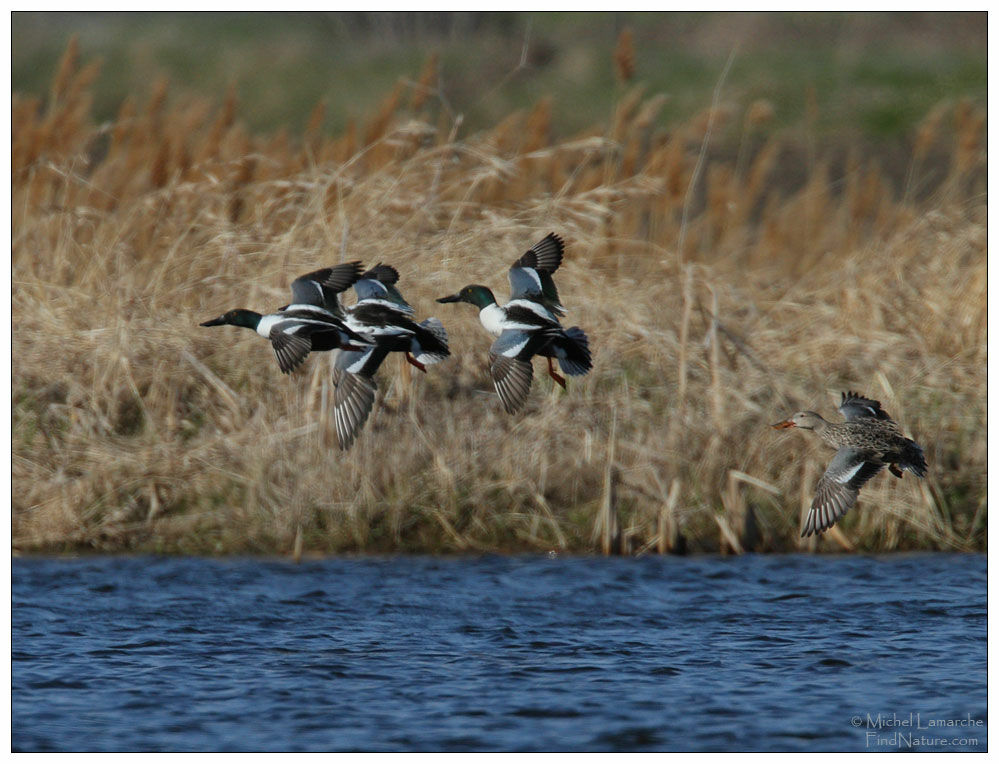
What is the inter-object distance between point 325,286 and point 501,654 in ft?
8.34

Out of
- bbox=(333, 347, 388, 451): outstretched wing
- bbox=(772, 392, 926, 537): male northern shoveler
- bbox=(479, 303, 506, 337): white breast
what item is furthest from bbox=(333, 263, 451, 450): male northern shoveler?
bbox=(772, 392, 926, 537): male northern shoveler

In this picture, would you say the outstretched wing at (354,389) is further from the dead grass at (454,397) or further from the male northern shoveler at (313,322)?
the dead grass at (454,397)

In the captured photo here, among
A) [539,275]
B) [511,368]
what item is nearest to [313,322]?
[511,368]

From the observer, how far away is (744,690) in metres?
6.13

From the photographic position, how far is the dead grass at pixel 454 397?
8.28 meters

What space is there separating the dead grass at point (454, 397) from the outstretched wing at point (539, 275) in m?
3.15

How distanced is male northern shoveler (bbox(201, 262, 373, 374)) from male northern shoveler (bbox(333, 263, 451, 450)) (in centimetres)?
7

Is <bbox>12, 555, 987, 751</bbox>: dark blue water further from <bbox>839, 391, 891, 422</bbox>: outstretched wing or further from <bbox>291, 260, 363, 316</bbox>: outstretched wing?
<bbox>291, 260, 363, 316</bbox>: outstretched wing

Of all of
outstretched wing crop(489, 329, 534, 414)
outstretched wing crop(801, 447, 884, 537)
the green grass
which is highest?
the green grass

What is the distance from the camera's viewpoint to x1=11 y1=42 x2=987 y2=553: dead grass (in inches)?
326

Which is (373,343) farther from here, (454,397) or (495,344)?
(454,397)

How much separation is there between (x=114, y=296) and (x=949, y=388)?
16.2 feet

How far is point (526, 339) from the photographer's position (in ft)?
15.3

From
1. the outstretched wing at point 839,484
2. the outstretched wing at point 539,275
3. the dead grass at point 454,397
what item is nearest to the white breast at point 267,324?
the outstretched wing at point 539,275
